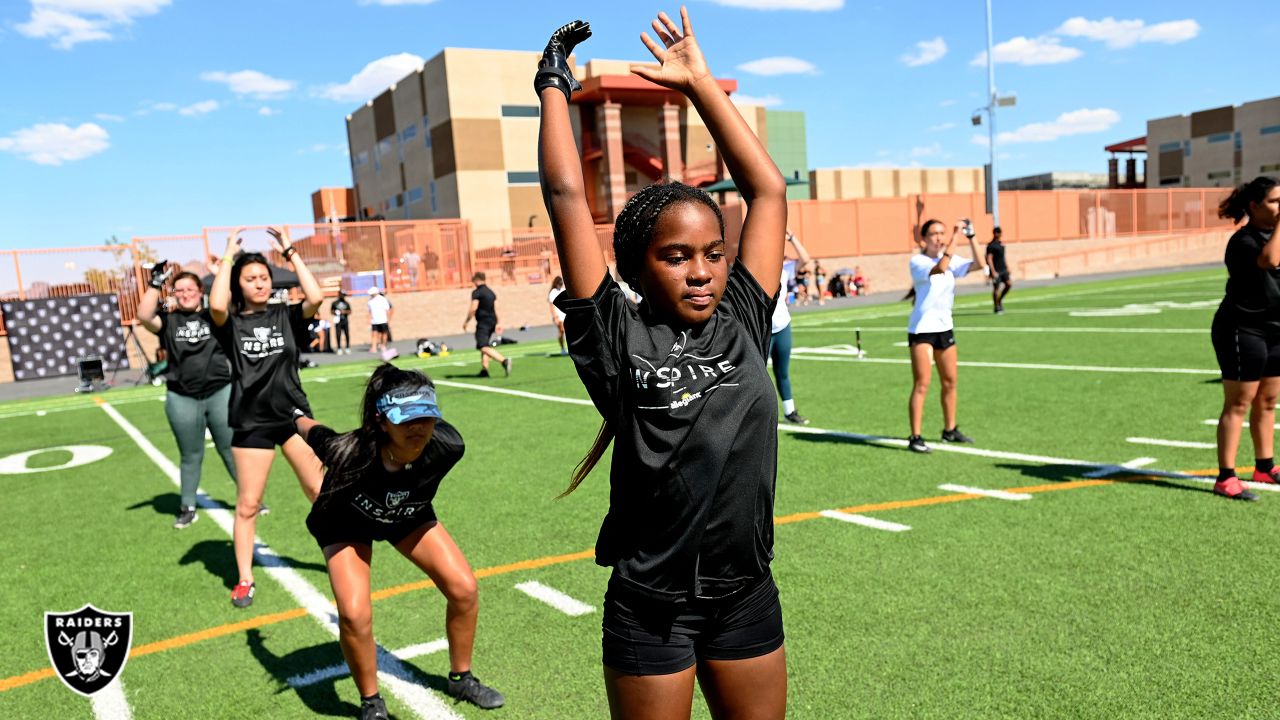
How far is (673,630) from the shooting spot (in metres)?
2.15

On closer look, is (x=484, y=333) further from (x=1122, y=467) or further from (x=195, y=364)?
(x=1122, y=467)

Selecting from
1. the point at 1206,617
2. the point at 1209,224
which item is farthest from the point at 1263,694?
the point at 1209,224

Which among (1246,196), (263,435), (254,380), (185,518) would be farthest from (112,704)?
(1246,196)

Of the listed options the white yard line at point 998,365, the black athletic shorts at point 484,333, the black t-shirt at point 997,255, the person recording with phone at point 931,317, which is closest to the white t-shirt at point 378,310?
the black athletic shorts at point 484,333

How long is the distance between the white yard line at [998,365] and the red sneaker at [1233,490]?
5943 mm

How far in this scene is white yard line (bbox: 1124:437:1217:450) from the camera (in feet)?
24.8

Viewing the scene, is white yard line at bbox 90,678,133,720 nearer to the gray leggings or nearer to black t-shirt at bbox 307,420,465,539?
black t-shirt at bbox 307,420,465,539

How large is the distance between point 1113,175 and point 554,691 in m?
93.0

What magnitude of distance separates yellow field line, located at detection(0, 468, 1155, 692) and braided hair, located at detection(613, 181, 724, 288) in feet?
12.3

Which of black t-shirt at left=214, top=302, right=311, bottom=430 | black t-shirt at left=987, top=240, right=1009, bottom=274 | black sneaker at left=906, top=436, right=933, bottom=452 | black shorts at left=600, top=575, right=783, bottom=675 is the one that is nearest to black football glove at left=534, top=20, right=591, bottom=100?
black shorts at left=600, top=575, right=783, bottom=675

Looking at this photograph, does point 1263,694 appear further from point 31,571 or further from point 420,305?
point 420,305

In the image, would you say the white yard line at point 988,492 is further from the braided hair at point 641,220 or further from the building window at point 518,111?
the building window at point 518,111

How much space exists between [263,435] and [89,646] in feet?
6.79

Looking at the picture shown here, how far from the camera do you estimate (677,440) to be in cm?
211
